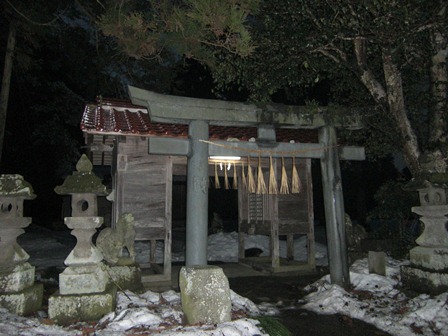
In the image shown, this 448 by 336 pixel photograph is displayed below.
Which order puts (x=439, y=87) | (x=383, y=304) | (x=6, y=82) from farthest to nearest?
(x=6, y=82)
(x=439, y=87)
(x=383, y=304)

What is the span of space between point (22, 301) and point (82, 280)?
1068 mm

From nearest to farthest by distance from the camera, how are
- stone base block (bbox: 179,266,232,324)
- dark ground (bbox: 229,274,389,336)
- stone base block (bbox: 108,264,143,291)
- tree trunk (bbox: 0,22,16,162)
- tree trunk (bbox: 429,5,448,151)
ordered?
stone base block (bbox: 179,266,232,324)
dark ground (bbox: 229,274,389,336)
stone base block (bbox: 108,264,143,291)
tree trunk (bbox: 429,5,448,151)
tree trunk (bbox: 0,22,16,162)

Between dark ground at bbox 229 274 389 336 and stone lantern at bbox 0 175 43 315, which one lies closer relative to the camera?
dark ground at bbox 229 274 389 336

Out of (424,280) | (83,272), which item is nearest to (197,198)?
(83,272)

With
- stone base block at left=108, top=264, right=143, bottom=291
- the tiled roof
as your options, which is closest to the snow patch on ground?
stone base block at left=108, top=264, right=143, bottom=291

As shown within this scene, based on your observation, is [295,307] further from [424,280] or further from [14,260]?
[14,260]

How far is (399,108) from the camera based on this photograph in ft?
25.0

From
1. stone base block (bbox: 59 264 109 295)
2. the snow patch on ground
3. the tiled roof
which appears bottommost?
the snow patch on ground

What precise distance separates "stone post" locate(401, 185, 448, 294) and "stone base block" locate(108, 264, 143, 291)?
5.78 metres

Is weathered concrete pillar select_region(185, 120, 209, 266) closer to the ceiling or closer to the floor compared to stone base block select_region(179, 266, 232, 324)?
closer to the ceiling

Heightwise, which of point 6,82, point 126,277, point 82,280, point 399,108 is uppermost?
point 6,82

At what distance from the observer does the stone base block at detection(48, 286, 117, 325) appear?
5406 millimetres

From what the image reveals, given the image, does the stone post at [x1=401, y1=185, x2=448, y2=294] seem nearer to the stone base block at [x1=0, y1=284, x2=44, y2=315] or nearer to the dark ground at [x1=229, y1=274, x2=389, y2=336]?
the dark ground at [x1=229, y1=274, x2=389, y2=336]

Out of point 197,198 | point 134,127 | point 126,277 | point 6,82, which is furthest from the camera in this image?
point 6,82
